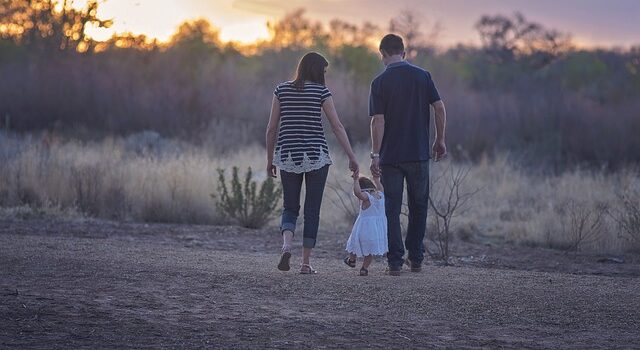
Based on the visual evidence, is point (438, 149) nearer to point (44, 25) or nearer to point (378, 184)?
point (378, 184)

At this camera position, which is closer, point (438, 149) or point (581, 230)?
point (438, 149)

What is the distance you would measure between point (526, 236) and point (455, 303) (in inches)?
313

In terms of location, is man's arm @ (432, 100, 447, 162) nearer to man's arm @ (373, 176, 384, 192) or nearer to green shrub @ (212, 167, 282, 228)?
man's arm @ (373, 176, 384, 192)

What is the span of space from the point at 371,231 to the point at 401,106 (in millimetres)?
1111

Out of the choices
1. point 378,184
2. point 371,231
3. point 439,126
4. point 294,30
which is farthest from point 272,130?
point 294,30

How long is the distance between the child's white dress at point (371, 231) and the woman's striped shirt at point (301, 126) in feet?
2.06

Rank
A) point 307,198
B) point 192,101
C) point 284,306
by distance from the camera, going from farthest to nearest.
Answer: point 192,101 < point 307,198 < point 284,306

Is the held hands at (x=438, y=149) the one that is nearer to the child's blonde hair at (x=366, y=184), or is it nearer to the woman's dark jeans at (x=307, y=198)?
the child's blonde hair at (x=366, y=184)

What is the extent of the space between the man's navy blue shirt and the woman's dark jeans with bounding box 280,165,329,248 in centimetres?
70

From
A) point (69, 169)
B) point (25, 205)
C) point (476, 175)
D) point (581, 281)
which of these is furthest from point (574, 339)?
point (476, 175)

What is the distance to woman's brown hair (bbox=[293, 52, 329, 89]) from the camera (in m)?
8.94

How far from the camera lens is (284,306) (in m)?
7.79

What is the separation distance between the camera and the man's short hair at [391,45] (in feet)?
30.9

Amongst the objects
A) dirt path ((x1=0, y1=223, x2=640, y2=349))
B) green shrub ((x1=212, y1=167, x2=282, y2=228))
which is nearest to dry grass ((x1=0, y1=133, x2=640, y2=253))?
green shrub ((x1=212, y1=167, x2=282, y2=228))
